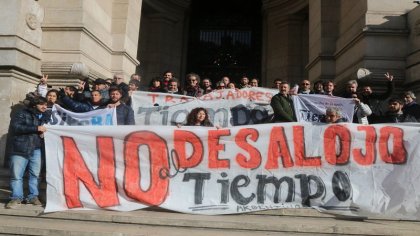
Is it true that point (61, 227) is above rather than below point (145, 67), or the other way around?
below

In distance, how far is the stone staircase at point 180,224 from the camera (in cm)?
521

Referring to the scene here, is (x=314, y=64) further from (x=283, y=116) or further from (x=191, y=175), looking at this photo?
(x=191, y=175)

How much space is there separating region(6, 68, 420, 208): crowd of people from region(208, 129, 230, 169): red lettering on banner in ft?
1.43

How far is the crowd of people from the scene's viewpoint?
20.5 feet

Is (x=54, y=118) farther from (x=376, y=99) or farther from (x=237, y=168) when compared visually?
(x=376, y=99)

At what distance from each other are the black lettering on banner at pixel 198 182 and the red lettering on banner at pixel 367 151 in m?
2.24

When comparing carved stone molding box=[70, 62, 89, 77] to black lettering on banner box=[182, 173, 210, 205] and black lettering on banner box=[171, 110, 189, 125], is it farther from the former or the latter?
black lettering on banner box=[182, 173, 210, 205]

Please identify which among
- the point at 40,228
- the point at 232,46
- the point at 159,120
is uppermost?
the point at 232,46

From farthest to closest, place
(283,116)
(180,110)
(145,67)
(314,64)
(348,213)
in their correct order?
(145,67), (314,64), (180,110), (283,116), (348,213)

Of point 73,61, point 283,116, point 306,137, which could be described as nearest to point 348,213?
point 306,137

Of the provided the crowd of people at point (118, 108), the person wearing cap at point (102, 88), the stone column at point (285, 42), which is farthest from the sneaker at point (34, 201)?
the stone column at point (285, 42)

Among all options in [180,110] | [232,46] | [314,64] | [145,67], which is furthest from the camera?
[232,46]

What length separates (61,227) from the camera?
17.4ft

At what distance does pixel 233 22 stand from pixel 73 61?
11117 millimetres
